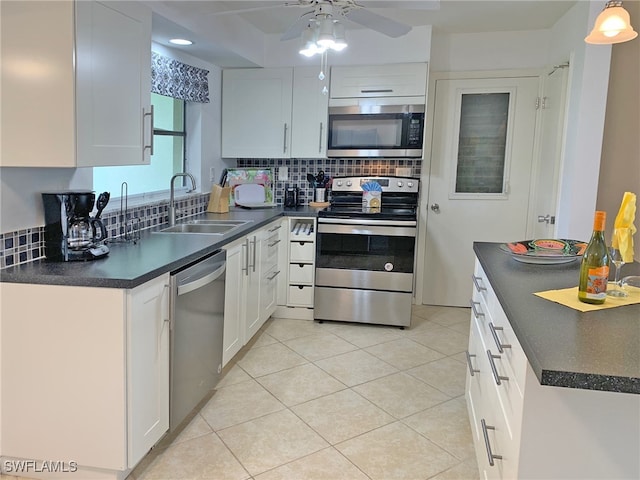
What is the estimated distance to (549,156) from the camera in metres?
3.91

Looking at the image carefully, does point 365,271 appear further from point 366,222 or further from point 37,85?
point 37,85

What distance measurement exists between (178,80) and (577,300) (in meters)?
2.94

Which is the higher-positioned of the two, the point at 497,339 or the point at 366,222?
the point at 366,222

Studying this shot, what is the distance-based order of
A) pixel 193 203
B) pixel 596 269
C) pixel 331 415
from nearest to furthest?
pixel 596 269
pixel 331 415
pixel 193 203

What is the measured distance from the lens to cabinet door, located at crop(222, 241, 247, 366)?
118 inches

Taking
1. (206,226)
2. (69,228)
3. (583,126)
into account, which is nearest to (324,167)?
(206,226)

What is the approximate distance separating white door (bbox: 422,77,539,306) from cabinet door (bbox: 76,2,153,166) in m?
2.72

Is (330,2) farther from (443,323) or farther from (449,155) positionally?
(443,323)

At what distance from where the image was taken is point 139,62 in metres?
2.44

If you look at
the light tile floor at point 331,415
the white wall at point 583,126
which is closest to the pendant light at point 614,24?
the white wall at point 583,126

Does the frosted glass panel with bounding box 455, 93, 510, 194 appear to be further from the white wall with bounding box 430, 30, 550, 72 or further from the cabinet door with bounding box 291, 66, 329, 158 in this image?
the cabinet door with bounding box 291, 66, 329, 158

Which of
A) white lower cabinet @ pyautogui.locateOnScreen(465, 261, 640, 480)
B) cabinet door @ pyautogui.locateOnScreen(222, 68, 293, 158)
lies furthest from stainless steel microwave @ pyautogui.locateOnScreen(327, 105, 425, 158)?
white lower cabinet @ pyautogui.locateOnScreen(465, 261, 640, 480)

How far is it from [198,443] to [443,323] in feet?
7.98

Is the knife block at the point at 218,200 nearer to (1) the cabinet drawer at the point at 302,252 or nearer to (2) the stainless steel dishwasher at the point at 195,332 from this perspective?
(1) the cabinet drawer at the point at 302,252
